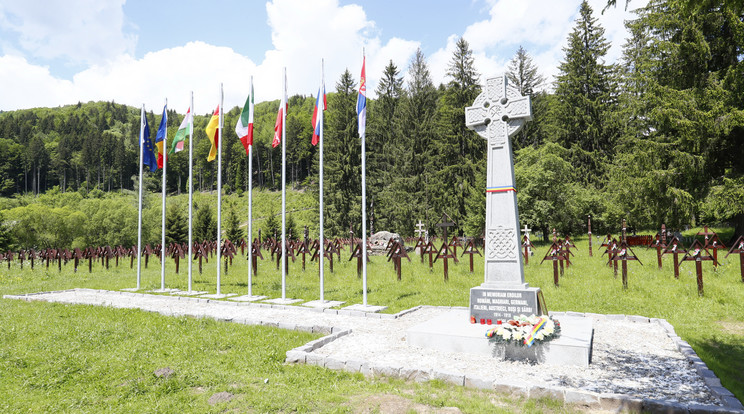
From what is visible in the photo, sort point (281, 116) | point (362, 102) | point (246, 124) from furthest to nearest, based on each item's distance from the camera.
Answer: point (246, 124) < point (281, 116) < point (362, 102)

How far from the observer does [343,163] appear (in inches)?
1481

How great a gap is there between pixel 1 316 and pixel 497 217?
1153 centimetres

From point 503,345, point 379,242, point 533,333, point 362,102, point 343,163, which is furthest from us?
point 343,163

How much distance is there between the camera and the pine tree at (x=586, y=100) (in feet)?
110

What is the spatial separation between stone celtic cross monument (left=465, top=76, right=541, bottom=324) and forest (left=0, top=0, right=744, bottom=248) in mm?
3221

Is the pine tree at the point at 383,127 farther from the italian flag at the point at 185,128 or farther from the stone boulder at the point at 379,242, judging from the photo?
the italian flag at the point at 185,128

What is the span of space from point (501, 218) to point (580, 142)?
31.0 metres

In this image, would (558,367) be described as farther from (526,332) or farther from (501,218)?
(501,218)

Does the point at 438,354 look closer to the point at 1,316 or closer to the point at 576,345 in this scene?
the point at 576,345

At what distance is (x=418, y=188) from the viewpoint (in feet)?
117

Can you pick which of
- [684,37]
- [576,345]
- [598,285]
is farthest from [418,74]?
[576,345]

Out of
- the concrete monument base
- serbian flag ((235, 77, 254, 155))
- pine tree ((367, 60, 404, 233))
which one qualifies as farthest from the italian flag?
pine tree ((367, 60, 404, 233))

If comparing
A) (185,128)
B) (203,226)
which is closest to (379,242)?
(185,128)

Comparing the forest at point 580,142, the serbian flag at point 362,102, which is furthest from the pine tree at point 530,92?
the serbian flag at point 362,102
